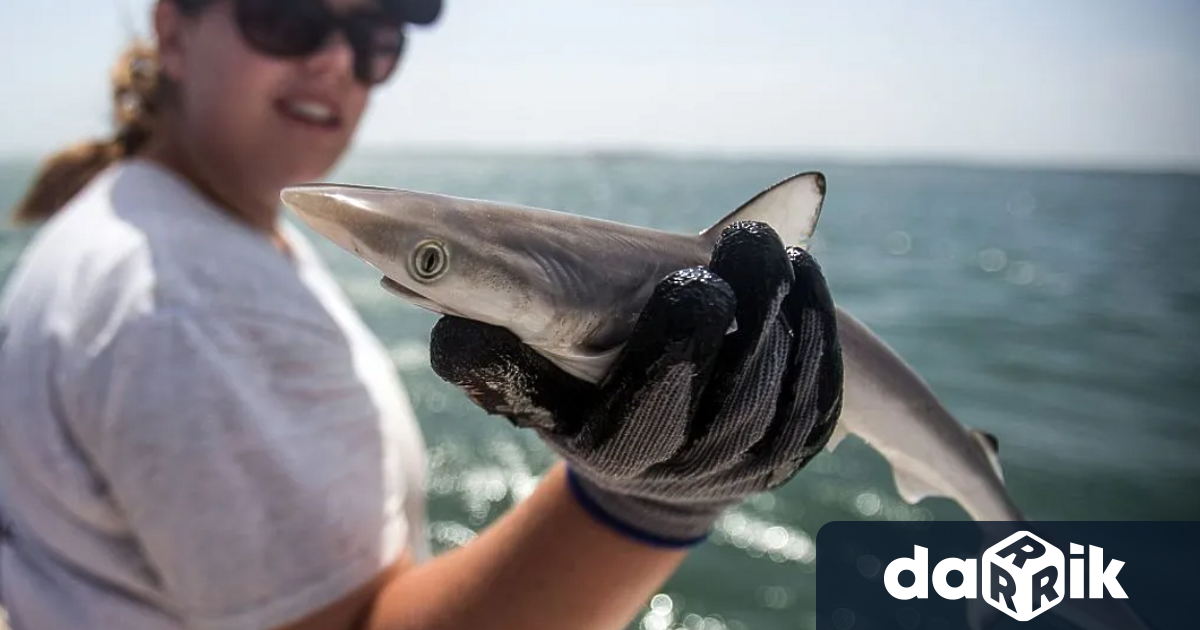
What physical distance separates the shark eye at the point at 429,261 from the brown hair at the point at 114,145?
195 centimetres

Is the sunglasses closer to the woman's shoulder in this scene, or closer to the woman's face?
the woman's face

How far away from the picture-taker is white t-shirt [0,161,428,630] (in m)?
1.81

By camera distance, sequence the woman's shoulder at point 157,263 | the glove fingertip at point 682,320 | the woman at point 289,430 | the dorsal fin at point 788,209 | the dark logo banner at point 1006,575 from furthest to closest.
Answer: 1. the dark logo banner at point 1006,575
2. the woman's shoulder at point 157,263
3. the dorsal fin at point 788,209
4. the woman at point 289,430
5. the glove fingertip at point 682,320

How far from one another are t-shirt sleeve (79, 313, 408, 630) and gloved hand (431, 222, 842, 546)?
1.84ft

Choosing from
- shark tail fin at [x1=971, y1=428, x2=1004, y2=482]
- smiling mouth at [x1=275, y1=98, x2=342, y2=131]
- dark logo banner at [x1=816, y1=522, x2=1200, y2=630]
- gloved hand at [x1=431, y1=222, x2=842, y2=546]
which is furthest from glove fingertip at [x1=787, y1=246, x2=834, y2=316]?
smiling mouth at [x1=275, y1=98, x2=342, y2=131]

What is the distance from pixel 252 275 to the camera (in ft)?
6.97

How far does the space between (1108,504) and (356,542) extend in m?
9.39

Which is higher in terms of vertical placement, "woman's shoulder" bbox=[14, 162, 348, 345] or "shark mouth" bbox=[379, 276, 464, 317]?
"shark mouth" bbox=[379, 276, 464, 317]

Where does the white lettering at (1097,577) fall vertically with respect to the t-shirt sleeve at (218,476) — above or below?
below

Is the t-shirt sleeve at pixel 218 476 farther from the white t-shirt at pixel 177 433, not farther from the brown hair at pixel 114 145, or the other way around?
the brown hair at pixel 114 145

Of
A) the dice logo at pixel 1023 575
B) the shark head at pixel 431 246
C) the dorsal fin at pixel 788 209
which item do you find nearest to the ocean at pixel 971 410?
the dorsal fin at pixel 788 209

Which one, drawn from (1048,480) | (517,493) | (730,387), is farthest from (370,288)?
(730,387)

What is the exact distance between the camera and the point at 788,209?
1812 millimetres

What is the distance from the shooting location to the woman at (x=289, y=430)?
1548mm
